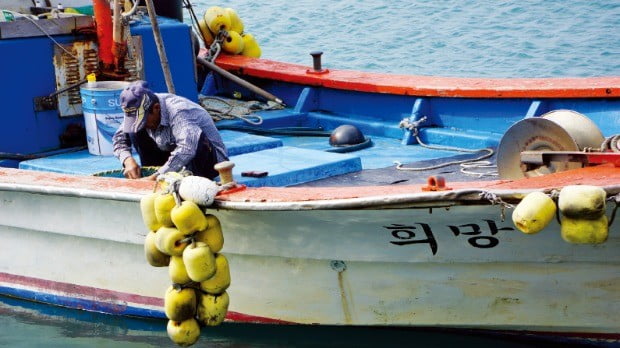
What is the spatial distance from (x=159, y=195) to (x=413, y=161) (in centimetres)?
245

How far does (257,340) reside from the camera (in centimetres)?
622

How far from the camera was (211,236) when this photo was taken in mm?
5148

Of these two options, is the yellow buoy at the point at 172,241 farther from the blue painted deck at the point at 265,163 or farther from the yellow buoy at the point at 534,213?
the yellow buoy at the point at 534,213

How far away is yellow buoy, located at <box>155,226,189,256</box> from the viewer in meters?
5.08

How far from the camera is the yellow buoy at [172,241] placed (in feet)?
16.7

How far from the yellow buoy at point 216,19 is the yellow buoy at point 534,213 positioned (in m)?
5.20

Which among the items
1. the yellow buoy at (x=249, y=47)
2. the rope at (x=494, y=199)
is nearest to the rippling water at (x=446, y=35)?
the yellow buoy at (x=249, y=47)

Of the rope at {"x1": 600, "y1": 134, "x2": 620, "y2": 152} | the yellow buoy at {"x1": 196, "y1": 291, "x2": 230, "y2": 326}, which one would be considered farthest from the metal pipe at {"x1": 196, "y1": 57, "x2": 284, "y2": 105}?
the rope at {"x1": 600, "y1": 134, "x2": 620, "y2": 152}

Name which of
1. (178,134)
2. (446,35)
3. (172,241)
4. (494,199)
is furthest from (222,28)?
(446,35)

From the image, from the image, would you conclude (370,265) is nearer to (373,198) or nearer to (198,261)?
(373,198)

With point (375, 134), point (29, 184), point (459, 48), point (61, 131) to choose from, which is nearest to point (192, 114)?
point (29, 184)

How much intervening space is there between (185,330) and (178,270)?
12.8 inches

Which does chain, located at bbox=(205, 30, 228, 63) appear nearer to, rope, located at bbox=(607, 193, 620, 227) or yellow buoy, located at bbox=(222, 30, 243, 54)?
yellow buoy, located at bbox=(222, 30, 243, 54)

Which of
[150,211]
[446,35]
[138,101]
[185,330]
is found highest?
[138,101]
